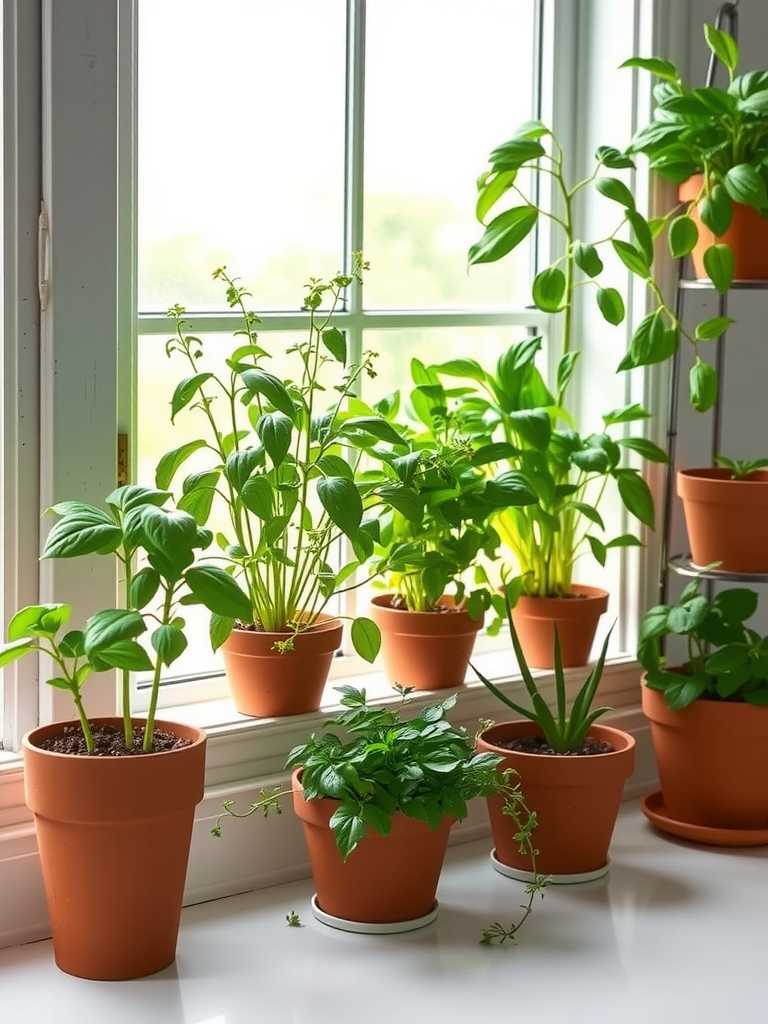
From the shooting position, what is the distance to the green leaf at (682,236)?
2242 millimetres

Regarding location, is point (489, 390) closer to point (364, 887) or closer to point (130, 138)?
point (130, 138)

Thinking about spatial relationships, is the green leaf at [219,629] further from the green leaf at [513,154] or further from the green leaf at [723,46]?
the green leaf at [723,46]

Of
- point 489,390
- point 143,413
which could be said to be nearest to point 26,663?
point 143,413

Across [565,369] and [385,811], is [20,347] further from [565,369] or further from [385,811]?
[565,369]

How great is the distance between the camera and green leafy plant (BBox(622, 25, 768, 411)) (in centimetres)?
213

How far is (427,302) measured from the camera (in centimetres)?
240

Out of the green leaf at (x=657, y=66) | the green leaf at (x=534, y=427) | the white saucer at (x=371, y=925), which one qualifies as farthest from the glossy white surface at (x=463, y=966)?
the green leaf at (x=657, y=66)

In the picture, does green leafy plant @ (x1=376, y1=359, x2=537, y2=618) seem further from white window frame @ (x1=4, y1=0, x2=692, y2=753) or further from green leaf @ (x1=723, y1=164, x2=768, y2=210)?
green leaf @ (x1=723, y1=164, x2=768, y2=210)

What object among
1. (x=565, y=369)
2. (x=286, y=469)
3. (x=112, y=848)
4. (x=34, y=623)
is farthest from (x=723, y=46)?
(x=112, y=848)

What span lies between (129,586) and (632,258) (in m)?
1.08

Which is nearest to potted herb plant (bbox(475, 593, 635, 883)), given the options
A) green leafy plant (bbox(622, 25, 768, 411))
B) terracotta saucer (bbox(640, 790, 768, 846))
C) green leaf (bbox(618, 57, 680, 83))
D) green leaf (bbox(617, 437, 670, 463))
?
terracotta saucer (bbox(640, 790, 768, 846))

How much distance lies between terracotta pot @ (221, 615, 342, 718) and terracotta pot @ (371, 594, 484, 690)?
0.18 metres

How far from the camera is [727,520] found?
7.32ft

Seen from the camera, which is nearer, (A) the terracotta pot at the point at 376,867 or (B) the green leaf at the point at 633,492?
(A) the terracotta pot at the point at 376,867
